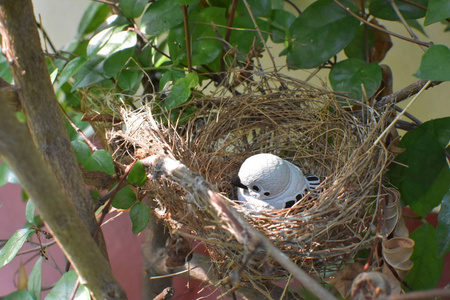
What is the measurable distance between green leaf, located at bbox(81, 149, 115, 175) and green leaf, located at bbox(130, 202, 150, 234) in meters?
0.07

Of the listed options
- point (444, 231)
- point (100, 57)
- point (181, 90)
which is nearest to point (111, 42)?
point (100, 57)

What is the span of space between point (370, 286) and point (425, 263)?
389 mm

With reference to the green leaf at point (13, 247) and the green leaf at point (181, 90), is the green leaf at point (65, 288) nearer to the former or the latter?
the green leaf at point (13, 247)

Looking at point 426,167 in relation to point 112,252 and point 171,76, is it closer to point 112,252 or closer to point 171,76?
point 171,76

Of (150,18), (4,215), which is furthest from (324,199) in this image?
(4,215)

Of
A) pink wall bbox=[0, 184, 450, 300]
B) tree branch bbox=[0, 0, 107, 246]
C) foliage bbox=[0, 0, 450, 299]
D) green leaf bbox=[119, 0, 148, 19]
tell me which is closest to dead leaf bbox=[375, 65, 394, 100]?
foliage bbox=[0, 0, 450, 299]

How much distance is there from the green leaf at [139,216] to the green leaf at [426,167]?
403 millimetres

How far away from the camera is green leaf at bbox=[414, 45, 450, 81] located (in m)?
0.56

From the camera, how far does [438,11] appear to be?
0.64 meters

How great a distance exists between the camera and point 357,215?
0.70 meters

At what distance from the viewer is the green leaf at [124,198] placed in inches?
25.8

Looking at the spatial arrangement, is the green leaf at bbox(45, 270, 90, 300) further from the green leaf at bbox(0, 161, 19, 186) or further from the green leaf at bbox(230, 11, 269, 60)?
the green leaf at bbox(230, 11, 269, 60)

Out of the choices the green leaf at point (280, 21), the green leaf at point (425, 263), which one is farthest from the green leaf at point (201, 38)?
the green leaf at point (425, 263)

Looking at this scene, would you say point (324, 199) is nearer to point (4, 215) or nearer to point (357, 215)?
point (357, 215)
